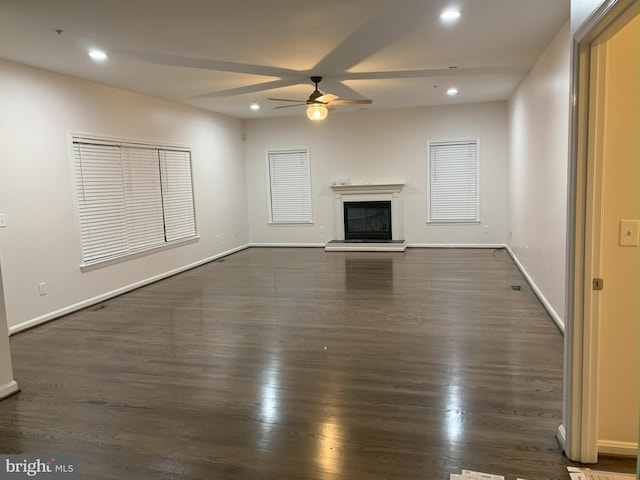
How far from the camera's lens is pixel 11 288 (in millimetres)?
4527

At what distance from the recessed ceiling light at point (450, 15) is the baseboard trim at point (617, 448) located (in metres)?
3.13

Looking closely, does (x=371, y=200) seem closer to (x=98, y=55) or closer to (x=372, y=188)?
(x=372, y=188)

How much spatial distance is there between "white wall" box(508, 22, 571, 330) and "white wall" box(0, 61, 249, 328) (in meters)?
4.95

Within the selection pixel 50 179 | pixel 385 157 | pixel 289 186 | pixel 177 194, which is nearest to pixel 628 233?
pixel 50 179

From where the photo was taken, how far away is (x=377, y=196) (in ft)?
29.6

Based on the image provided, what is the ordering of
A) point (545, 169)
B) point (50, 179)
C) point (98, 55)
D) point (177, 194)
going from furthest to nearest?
point (177, 194) < point (50, 179) < point (545, 169) < point (98, 55)

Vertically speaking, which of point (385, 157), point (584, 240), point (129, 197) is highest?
point (385, 157)

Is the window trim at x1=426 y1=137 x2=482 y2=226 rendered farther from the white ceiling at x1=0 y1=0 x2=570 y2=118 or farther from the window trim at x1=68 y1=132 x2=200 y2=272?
the window trim at x1=68 y1=132 x2=200 y2=272

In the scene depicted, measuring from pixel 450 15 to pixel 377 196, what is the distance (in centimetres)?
540

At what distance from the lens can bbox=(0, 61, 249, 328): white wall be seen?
178 inches

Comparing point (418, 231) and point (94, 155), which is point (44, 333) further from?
point (418, 231)

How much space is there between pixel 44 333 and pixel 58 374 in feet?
4.17

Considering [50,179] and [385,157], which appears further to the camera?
[385,157]

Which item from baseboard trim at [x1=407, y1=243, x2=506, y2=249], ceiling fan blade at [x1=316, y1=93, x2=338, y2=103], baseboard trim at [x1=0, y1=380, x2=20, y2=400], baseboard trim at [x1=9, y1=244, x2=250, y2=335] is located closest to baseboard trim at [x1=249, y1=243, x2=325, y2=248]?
baseboard trim at [x1=9, y1=244, x2=250, y2=335]
